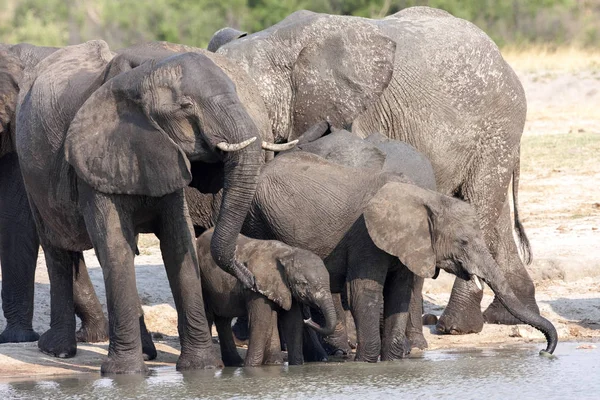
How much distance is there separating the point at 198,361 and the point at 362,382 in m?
0.96

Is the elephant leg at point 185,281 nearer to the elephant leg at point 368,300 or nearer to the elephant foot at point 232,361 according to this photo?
the elephant foot at point 232,361

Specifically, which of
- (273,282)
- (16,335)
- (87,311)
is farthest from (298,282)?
(16,335)

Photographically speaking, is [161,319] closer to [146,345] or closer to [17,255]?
[17,255]

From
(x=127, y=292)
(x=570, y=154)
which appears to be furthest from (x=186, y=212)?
(x=570, y=154)

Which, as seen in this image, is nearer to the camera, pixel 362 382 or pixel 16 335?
pixel 362 382

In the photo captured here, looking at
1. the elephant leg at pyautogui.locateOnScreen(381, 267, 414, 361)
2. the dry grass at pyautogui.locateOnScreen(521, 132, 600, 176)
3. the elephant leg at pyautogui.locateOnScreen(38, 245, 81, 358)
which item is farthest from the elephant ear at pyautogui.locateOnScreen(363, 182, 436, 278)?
the dry grass at pyautogui.locateOnScreen(521, 132, 600, 176)

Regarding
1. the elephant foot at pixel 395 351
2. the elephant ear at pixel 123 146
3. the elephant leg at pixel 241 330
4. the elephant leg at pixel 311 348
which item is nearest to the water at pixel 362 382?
the elephant foot at pixel 395 351

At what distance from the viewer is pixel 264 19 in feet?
101

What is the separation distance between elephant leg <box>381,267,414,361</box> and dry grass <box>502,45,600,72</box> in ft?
50.5

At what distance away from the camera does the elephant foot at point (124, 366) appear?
7578 mm

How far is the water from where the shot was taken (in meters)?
6.92

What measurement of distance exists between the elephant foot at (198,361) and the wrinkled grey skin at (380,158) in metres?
0.79

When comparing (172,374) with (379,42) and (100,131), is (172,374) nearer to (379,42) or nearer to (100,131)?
(100,131)

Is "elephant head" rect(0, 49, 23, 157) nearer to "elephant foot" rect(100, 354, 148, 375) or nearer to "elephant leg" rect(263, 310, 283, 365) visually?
"elephant foot" rect(100, 354, 148, 375)
